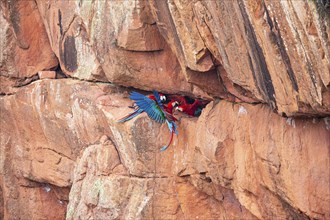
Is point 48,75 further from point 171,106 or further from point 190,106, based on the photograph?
point 190,106

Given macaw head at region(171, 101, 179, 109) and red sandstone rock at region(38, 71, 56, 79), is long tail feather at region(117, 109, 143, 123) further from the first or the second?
red sandstone rock at region(38, 71, 56, 79)

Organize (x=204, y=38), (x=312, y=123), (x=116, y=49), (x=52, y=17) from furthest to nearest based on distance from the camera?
(x=52, y=17)
(x=116, y=49)
(x=204, y=38)
(x=312, y=123)

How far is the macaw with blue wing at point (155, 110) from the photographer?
8.88 m

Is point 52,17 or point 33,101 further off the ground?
point 52,17

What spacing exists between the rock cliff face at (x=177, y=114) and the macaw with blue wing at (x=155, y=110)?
0.28ft

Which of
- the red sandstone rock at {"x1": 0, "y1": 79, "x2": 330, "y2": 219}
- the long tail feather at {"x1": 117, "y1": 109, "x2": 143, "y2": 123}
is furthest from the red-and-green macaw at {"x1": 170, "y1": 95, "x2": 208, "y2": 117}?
the long tail feather at {"x1": 117, "y1": 109, "x2": 143, "y2": 123}

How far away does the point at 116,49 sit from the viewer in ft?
28.7

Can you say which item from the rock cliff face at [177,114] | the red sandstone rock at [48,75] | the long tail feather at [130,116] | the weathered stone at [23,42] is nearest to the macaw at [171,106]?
the rock cliff face at [177,114]

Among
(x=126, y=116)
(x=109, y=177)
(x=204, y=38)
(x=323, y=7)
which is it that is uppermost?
(x=323, y=7)

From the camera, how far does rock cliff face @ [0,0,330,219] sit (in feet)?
21.1

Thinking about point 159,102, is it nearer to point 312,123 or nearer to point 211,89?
point 211,89

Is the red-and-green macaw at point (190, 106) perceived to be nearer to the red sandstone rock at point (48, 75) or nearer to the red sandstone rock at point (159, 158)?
the red sandstone rock at point (159, 158)

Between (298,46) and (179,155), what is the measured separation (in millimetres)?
3131

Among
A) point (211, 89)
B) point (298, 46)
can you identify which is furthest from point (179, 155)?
point (298, 46)
